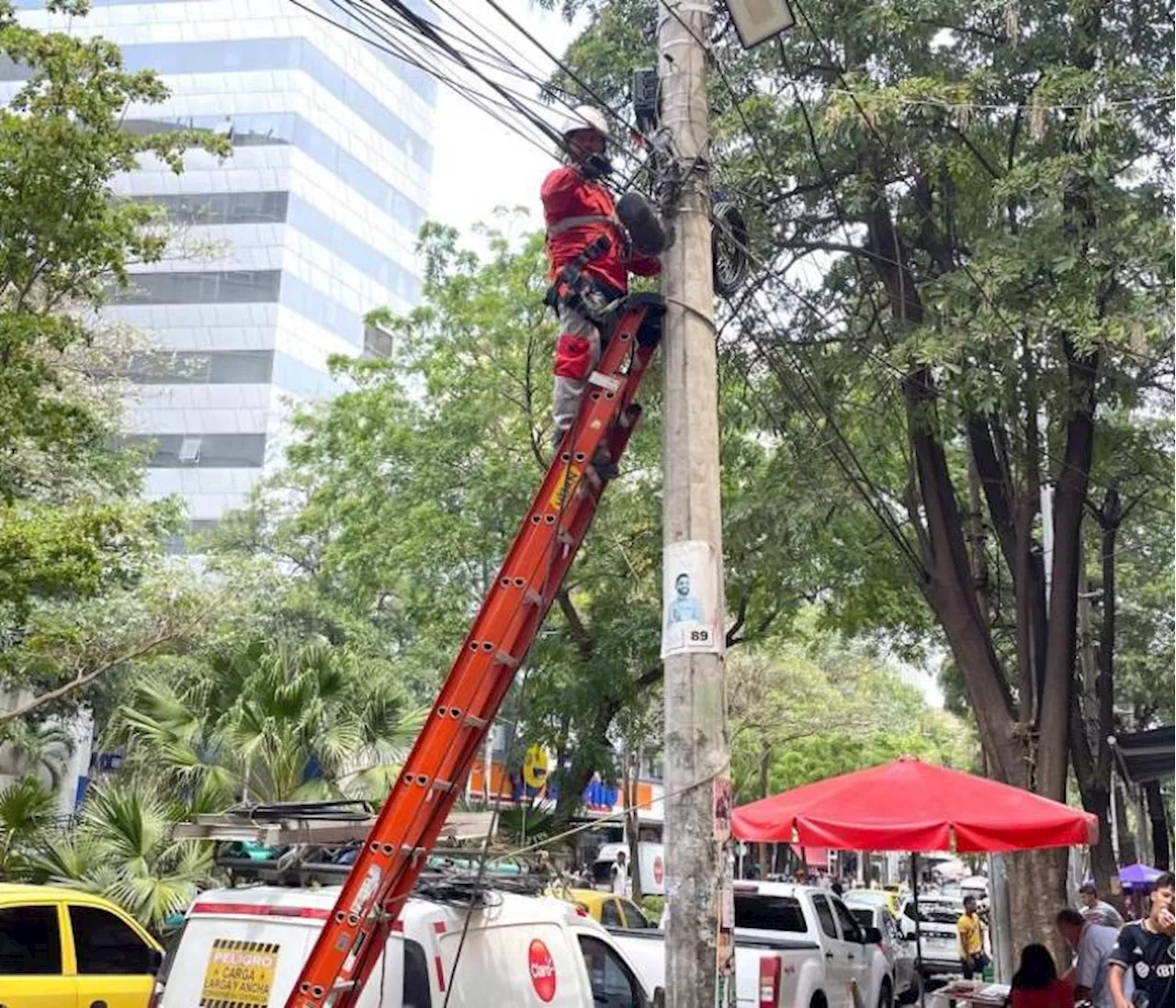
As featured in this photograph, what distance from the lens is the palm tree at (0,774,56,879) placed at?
552 inches

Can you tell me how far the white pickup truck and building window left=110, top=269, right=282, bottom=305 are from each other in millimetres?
49012

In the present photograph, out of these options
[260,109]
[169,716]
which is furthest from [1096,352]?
[260,109]

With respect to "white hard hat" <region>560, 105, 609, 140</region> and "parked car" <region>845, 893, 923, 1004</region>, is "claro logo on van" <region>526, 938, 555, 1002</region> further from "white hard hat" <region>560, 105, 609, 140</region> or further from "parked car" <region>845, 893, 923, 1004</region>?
"parked car" <region>845, 893, 923, 1004</region>

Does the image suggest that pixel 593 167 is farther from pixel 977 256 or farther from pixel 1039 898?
pixel 1039 898

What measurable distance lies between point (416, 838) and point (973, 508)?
12.6 m

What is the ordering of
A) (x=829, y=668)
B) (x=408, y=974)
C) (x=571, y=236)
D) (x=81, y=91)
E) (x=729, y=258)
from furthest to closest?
(x=829, y=668), (x=81, y=91), (x=729, y=258), (x=571, y=236), (x=408, y=974)

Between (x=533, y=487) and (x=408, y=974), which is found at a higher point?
(x=533, y=487)

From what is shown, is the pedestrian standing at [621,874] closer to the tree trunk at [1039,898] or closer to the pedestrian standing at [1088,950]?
the tree trunk at [1039,898]

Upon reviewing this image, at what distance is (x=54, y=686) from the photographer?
73.8 ft

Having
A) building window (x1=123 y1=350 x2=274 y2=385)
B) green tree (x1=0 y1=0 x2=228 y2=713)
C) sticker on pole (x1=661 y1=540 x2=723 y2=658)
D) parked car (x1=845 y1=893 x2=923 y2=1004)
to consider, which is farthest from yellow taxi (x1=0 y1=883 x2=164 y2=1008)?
building window (x1=123 y1=350 x2=274 y2=385)

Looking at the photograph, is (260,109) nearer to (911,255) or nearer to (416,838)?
A: (911,255)

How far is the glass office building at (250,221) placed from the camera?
2304 inches

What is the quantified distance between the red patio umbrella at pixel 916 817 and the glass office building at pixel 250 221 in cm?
4879

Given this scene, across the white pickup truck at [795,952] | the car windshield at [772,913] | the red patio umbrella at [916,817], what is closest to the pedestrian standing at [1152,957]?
the red patio umbrella at [916,817]
